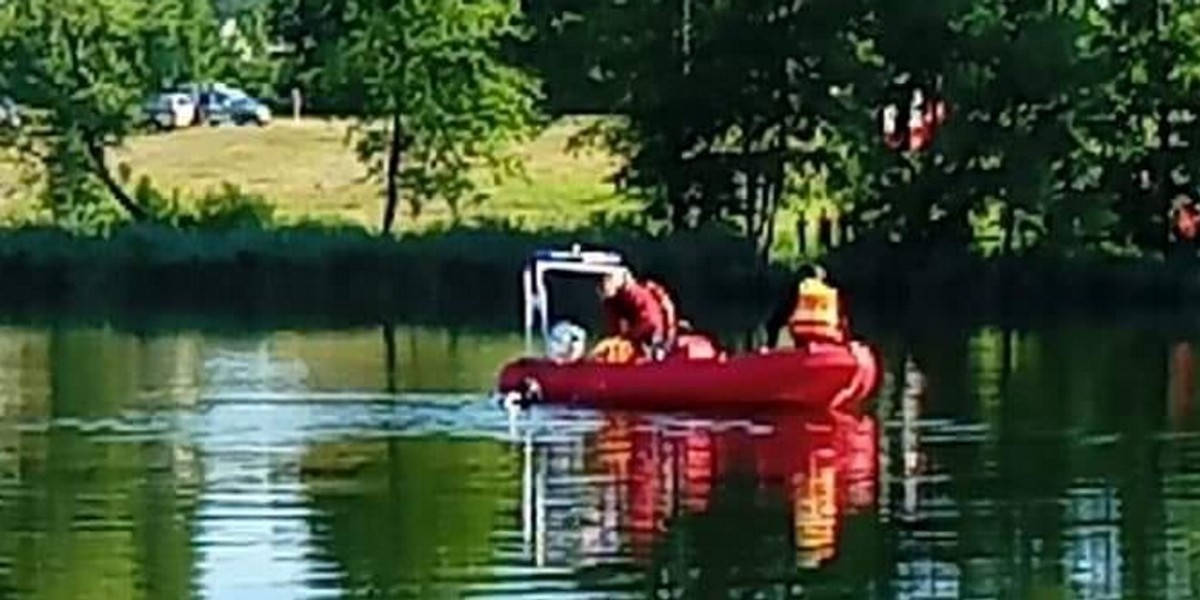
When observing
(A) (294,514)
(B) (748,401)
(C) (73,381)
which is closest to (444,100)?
(C) (73,381)

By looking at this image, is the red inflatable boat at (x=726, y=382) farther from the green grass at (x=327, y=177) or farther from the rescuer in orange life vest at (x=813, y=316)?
the green grass at (x=327, y=177)

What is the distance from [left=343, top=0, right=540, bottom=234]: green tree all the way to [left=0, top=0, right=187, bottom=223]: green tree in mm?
4517

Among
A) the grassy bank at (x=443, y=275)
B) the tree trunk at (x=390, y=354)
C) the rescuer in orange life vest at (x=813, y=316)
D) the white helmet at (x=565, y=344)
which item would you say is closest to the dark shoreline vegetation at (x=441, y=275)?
the grassy bank at (x=443, y=275)

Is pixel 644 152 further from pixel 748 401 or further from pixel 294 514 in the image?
pixel 294 514

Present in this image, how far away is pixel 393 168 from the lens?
218 feet

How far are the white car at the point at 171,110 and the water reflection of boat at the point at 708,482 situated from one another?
109ft

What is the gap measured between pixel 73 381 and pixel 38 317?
590 inches

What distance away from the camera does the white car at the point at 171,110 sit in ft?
229

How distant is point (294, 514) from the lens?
1125 inches

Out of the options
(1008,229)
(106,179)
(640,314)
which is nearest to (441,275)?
(106,179)

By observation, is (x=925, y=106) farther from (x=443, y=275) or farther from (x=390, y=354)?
(x=390, y=354)

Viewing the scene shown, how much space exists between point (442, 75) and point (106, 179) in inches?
267

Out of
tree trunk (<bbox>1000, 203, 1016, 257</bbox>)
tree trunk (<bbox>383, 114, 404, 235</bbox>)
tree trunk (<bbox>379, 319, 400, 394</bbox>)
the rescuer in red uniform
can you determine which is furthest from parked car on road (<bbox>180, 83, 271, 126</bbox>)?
the rescuer in red uniform

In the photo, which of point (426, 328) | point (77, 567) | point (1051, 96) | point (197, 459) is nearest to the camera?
point (77, 567)
